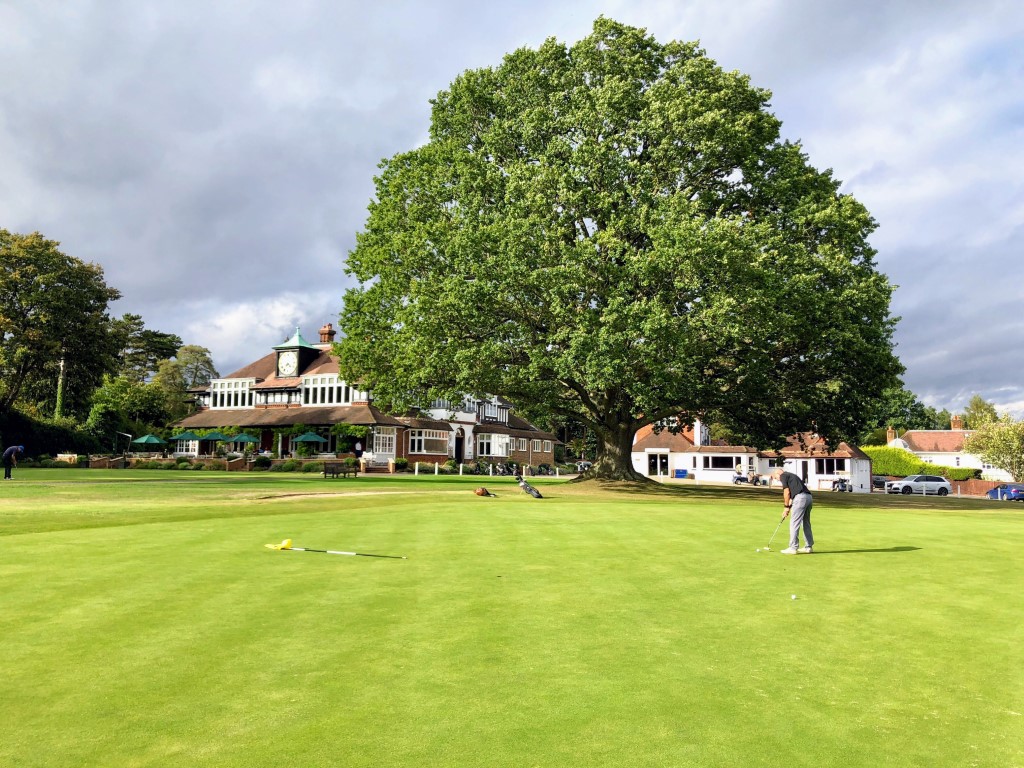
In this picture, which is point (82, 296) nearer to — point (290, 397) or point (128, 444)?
point (128, 444)

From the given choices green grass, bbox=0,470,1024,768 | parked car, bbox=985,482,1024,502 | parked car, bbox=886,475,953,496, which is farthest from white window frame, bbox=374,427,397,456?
green grass, bbox=0,470,1024,768

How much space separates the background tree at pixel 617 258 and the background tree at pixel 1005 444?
38.3 m

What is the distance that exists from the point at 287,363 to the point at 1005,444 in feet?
235

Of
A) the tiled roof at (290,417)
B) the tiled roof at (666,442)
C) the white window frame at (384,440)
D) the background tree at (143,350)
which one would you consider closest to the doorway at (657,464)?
the tiled roof at (666,442)

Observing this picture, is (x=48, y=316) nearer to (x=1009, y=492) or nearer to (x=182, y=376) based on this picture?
(x=182, y=376)

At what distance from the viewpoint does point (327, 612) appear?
30.1 ft

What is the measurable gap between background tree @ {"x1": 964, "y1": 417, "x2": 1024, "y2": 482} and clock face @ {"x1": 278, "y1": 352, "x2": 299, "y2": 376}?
228 feet

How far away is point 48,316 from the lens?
2753 inches

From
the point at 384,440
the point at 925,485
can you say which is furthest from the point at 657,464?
the point at 384,440

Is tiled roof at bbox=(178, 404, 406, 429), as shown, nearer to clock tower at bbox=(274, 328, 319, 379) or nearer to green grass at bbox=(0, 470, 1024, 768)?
clock tower at bbox=(274, 328, 319, 379)

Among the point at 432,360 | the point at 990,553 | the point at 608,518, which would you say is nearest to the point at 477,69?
the point at 432,360

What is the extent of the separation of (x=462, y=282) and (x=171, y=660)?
28.6m

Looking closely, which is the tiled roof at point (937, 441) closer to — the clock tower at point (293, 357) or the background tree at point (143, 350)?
the clock tower at point (293, 357)

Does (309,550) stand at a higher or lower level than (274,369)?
lower
